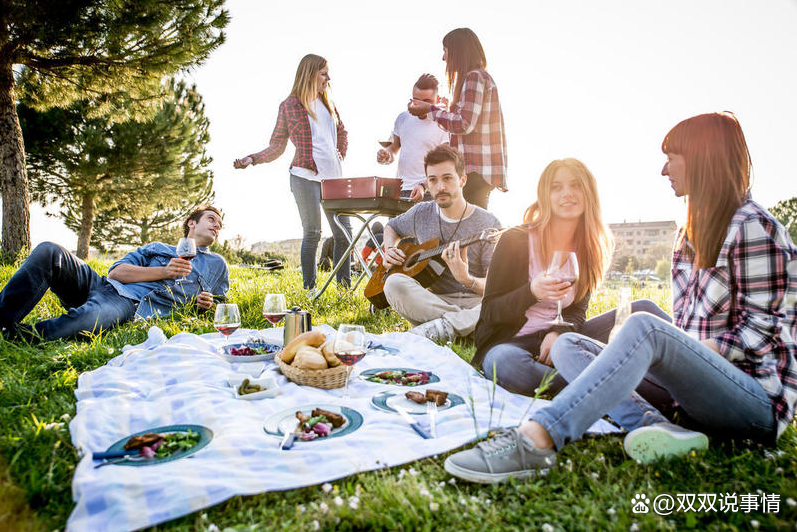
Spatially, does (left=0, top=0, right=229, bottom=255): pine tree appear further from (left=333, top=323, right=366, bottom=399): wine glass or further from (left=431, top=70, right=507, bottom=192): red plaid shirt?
(left=333, top=323, right=366, bottom=399): wine glass

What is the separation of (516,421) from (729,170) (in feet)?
4.42

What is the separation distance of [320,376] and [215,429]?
2.12 feet

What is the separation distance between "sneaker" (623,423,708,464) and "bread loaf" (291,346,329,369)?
4.86 ft

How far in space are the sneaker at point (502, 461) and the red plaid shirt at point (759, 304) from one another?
820 millimetres

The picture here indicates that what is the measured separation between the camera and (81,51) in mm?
8312

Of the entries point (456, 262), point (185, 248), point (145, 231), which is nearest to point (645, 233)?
point (145, 231)

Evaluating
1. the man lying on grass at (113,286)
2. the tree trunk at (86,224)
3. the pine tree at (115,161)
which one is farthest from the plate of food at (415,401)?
the tree trunk at (86,224)

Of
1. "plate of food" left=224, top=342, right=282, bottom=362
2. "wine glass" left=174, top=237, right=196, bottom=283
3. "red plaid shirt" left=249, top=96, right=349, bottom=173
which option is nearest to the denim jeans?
"wine glass" left=174, top=237, right=196, bottom=283

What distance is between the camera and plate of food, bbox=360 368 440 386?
2.55m

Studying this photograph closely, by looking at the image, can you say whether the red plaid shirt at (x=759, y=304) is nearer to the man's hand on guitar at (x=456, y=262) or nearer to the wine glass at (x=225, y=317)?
the man's hand on guitar at (x=456, y=262)

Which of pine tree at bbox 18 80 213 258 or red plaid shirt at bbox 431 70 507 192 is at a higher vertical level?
pine tree at bbox 18 80 213 258

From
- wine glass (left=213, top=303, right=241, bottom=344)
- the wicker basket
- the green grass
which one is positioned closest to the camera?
the green grass

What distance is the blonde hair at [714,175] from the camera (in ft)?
5.97

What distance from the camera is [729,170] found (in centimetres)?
183
